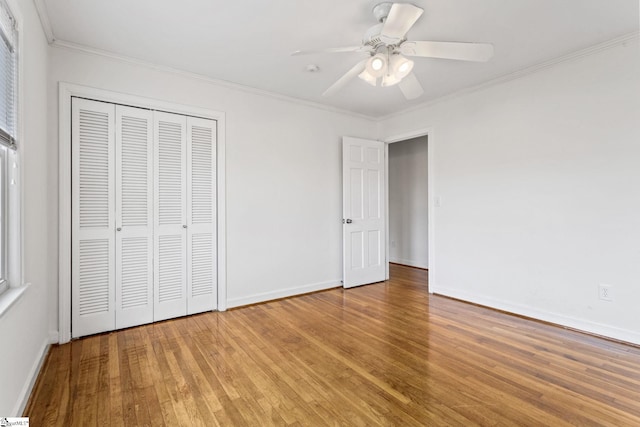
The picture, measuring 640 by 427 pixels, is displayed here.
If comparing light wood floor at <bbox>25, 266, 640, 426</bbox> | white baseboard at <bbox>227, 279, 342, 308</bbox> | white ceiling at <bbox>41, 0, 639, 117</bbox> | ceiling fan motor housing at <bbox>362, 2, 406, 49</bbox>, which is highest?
white ceiling at <bbox>41, 0, 639, 117</bbox>

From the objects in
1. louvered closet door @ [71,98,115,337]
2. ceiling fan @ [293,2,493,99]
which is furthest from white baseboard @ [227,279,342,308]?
ceiling fan @ [293,2,493,99]

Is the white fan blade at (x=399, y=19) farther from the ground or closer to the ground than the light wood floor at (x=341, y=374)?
farther from the ground

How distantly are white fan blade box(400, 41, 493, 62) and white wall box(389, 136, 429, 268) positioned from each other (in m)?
3.70

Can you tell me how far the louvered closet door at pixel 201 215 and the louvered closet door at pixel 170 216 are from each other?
0.06 meters

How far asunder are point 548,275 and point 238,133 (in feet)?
11.6

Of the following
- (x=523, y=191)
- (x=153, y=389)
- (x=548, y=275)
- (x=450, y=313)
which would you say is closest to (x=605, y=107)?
(x=523, y=191)

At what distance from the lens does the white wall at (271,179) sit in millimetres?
3100

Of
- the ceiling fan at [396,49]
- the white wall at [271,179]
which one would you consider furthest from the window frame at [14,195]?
the ceiling fan at [396,49]

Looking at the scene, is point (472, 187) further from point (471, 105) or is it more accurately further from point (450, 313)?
point (450, 313)

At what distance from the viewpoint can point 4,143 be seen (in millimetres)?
1551

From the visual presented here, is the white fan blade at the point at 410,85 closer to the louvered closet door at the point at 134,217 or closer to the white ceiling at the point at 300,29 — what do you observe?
the white ceiling at the point at 300,29

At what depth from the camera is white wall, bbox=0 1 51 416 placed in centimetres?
154

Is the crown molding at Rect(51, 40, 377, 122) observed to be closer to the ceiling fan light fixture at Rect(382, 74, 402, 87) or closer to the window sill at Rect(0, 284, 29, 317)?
the ceiling fan light fixture at Rect(382, 74, 402, 87)

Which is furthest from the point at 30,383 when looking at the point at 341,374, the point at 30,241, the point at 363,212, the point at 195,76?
the point at 363,212
